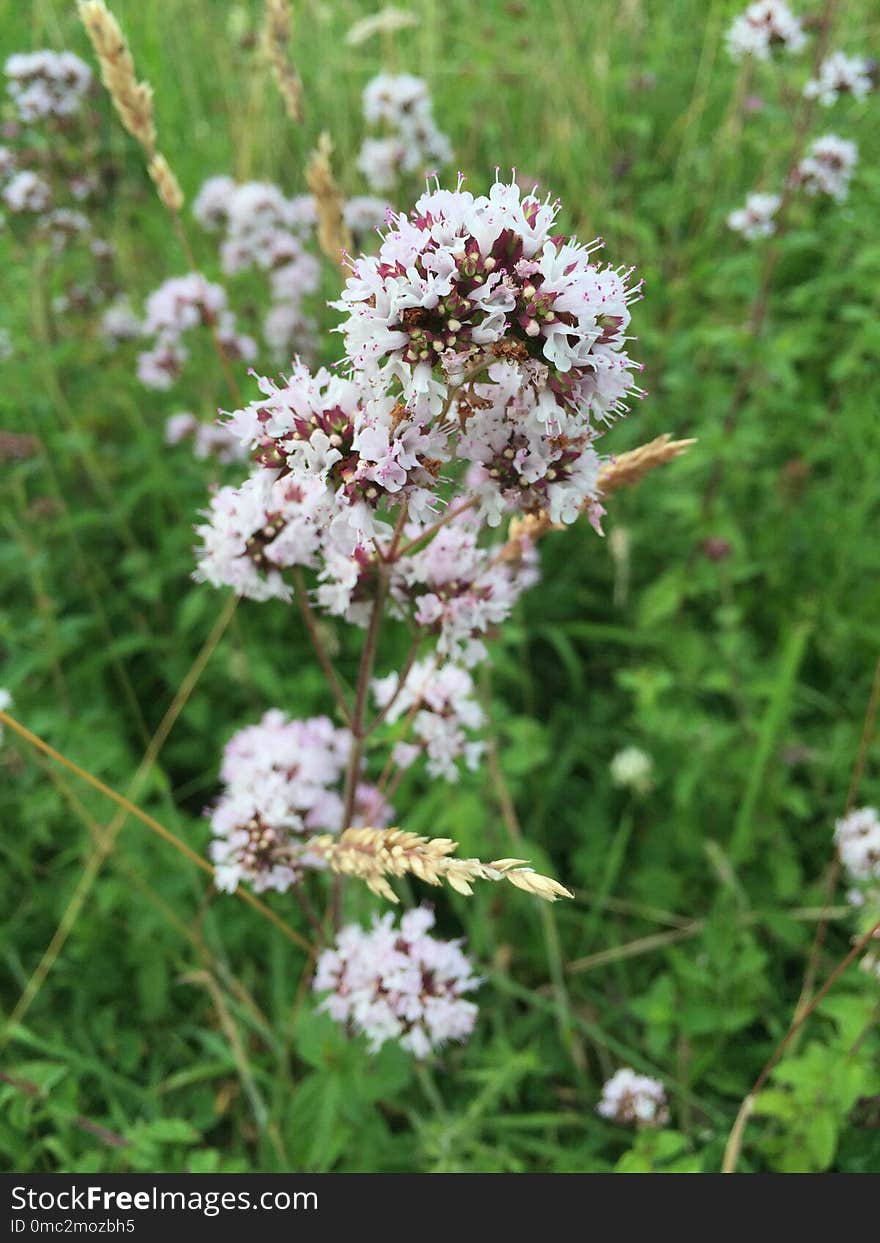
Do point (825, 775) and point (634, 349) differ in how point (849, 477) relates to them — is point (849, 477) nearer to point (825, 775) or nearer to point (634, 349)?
point (634, 349)

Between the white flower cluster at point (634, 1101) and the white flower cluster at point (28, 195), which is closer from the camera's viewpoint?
the white flower cluster at point (634, 1101)

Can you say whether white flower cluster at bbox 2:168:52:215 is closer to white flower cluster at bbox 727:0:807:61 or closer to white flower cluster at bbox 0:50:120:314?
white flower cluster at bbox 0:50:120:314

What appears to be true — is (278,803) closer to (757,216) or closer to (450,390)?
(450,390)

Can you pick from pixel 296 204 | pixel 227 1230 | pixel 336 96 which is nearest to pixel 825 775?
pixel 227 1230

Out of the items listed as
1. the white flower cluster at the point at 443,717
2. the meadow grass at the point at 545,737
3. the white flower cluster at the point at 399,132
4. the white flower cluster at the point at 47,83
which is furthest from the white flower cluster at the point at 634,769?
the white flower cluster at the point at 47,83

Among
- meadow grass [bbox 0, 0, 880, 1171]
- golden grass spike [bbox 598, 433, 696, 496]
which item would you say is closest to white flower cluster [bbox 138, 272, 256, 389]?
meadow grass [bbox 0, 0, 880, 1171]

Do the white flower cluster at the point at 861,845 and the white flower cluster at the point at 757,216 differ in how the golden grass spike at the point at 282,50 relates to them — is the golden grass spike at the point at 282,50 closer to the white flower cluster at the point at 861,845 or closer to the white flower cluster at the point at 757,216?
the white flower cluster at the point at 757,216
